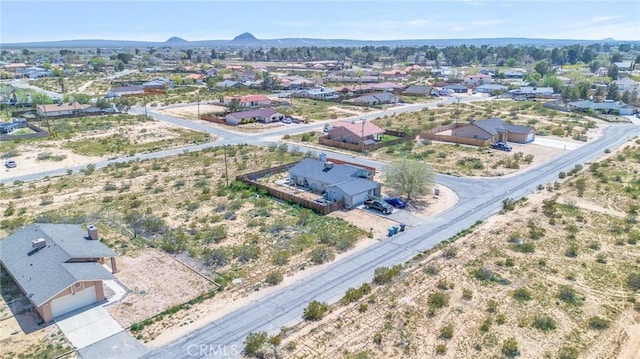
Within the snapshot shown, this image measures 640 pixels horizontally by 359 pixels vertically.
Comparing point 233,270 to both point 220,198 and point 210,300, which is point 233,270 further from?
point 220,198

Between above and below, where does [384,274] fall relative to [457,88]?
below

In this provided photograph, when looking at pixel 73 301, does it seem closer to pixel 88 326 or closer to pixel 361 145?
pixel 88 326

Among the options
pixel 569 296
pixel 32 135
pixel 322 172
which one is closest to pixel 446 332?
pixel 569 296

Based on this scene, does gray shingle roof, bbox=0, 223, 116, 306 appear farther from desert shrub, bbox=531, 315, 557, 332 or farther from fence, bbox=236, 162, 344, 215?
desert shrub, bbox=531, 315, 557, 332

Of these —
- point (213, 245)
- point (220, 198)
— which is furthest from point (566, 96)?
point (213, 245)

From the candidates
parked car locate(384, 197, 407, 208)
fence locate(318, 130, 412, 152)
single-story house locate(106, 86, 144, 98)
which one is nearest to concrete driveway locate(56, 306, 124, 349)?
parked car locate(384, 197, 407, 208)

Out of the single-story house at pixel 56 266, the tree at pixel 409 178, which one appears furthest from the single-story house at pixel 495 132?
the single-story house at pixel 56 266
